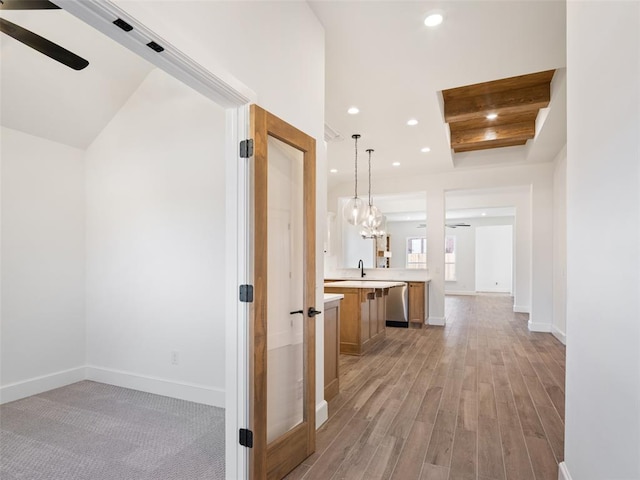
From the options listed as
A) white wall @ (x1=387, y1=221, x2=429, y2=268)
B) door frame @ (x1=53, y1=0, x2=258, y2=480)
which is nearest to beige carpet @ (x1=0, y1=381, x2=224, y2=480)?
door frame @ (x1=53, y1=0, x2=258, y2=480)

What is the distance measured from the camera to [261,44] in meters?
2.12

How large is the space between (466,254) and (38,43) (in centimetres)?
1354

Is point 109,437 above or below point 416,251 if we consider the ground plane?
below

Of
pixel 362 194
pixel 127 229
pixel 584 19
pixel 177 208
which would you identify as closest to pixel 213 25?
pixel 584 19

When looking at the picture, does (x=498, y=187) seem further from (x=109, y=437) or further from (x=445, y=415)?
(x=109, y=437)

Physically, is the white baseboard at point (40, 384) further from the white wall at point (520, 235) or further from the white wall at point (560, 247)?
the white wall at point (520, 235)

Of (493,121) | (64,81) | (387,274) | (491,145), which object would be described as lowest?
(387,274)

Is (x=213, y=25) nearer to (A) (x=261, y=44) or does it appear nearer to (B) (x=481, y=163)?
(A) (x=261, y=44)

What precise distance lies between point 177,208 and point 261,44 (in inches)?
72.3

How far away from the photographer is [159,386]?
133 inches

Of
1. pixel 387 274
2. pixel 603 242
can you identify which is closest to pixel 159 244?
pixel 603 242

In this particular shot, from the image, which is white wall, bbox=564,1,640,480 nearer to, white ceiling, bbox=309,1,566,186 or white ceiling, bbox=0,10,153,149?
white ceiling, bbox=309,1,566,186

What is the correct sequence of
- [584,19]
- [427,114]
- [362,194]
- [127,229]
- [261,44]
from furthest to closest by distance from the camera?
[362,194], [427,114], [127,229], [261,44], [584,19]

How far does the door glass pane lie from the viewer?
218 centimetres
